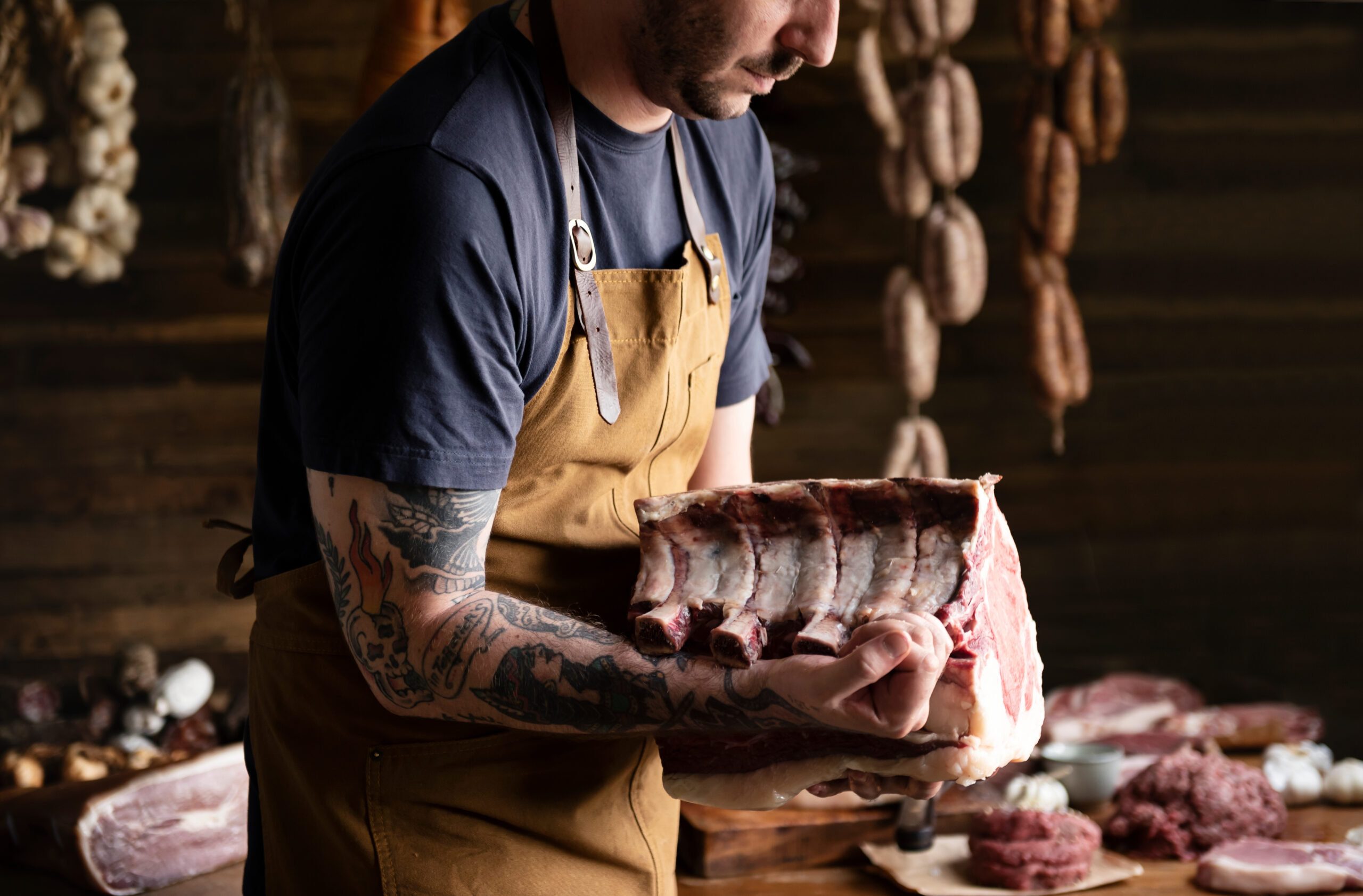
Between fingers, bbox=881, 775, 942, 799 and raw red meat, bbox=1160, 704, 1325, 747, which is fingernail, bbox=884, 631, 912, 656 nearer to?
fingers, bbox=881, 775, 942, 799

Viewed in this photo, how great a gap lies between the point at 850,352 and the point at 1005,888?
2.31m

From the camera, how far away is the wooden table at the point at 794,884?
2.72 m

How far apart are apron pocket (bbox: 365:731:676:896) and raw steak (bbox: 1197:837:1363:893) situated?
5.35 feet

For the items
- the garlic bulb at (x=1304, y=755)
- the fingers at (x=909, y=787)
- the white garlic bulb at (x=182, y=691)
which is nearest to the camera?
the fingers at (x=909, y=787)

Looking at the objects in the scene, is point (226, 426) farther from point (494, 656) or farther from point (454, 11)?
point (494, 656)

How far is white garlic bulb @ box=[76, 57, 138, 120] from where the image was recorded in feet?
12.9

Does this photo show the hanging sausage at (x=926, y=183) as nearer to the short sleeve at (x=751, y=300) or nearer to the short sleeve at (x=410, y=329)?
the short sleeve at (x=751, y=300)

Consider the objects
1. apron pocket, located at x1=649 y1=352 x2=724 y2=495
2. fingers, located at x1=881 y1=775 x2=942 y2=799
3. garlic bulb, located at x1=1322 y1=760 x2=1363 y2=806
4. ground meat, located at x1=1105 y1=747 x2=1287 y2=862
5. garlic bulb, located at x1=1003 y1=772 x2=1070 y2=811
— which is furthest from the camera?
garlic bulb, located at x1=1322 y1=760 x2=1363 y2=806

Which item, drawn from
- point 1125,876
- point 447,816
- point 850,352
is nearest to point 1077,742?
point 1125,876

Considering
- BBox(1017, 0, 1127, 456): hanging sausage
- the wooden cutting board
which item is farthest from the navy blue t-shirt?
BBox(1017, 0, 1127, 456): hanging sausage

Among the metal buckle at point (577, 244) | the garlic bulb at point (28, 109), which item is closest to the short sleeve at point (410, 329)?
the metal buckle at point (577, 244)

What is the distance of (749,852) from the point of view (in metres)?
2.79

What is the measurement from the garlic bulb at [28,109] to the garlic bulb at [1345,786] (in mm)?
4567

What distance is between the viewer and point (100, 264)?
4.09 metres
